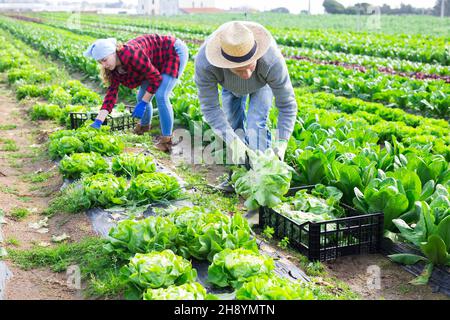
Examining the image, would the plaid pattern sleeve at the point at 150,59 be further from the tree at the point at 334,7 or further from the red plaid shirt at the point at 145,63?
the tree at the point at 334,7

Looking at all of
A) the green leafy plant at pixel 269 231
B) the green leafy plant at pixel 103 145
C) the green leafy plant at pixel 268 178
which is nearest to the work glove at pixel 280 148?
the green leafy plant at pixel 268 178

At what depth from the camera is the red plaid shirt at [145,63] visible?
5.94 metres

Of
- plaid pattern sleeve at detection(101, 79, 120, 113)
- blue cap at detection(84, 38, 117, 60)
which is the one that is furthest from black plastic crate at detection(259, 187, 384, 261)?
plaid pattern sleeve at detection(101, 79, 120, 113)

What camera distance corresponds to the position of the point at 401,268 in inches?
152

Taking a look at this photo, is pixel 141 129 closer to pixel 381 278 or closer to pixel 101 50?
pixel 101 50

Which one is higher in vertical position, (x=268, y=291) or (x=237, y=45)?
(x=237, y=45)

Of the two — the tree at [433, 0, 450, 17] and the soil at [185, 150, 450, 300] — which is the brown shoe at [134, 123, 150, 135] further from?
the tree at [433, 0, 450, 17]

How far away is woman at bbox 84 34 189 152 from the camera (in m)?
5.88

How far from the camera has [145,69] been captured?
606 centimetres

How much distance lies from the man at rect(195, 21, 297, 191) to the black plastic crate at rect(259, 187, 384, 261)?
68 cm

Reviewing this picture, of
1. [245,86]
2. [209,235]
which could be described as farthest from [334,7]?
[209,235]

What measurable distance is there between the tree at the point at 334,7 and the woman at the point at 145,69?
83924 mm

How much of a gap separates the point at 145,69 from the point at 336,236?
126 inches
